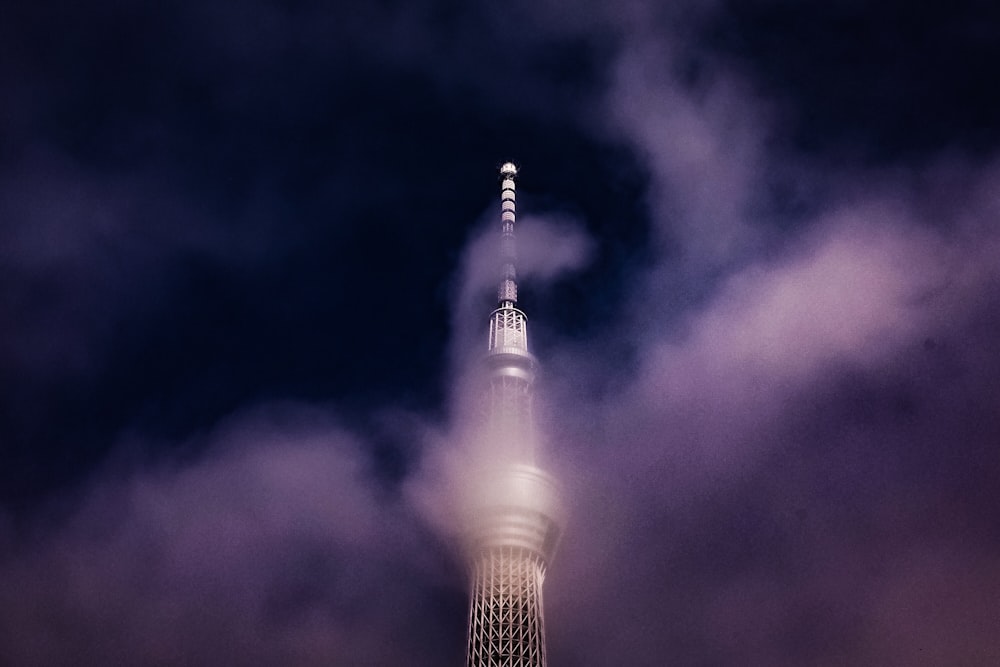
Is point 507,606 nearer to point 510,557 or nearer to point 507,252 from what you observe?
point 510,557

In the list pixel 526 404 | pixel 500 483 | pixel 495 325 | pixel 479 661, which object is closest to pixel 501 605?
pixel 479 661

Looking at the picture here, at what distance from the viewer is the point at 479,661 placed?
11000 cm

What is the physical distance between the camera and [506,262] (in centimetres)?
13300

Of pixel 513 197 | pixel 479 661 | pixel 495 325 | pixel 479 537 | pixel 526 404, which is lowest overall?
pixel 479 661

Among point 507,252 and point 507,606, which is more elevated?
point 507,252

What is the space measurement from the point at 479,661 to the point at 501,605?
6.76 m

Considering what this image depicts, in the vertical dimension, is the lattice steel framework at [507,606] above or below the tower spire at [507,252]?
below

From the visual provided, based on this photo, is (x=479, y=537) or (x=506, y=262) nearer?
(x=479, y=537)

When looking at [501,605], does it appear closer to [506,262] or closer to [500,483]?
[500,483]

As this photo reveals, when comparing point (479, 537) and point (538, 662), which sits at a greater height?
point (479, 537)

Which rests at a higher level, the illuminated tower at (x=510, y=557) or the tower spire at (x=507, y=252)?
the tower spire at (x=507, y=252)

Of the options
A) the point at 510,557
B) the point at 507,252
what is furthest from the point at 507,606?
the point at 507,252

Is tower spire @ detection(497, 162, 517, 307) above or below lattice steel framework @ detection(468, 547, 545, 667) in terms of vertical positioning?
above

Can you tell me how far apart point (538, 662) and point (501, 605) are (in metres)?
7.65
